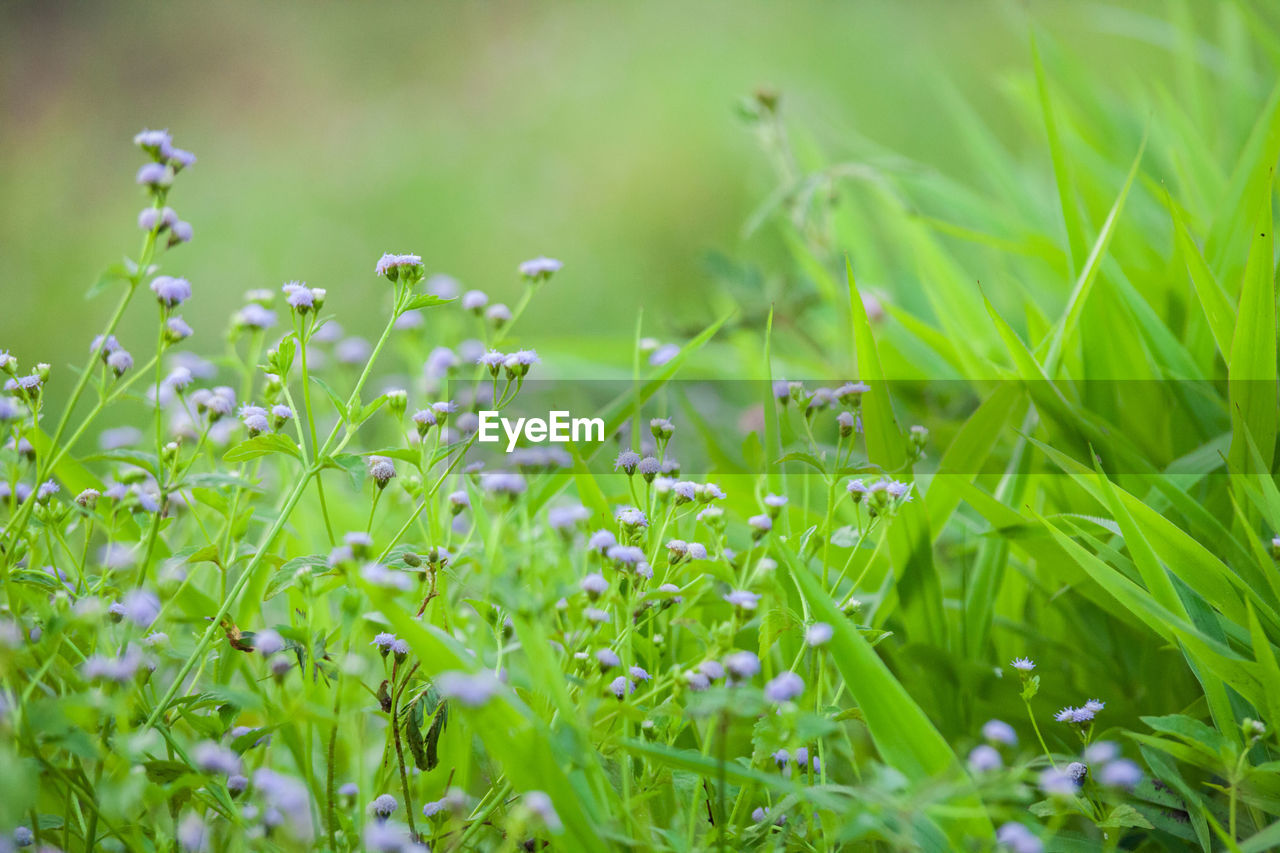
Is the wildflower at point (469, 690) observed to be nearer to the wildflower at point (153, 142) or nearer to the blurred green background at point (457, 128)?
the wildflower at point (153, 142)

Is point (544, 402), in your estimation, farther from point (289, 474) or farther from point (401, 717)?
point (401, 717)

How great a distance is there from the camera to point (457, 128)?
3.15 metres

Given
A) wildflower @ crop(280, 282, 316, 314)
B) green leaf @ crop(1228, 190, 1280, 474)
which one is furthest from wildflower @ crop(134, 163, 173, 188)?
green leaf @ crop(1228, 190, 1280, 474)

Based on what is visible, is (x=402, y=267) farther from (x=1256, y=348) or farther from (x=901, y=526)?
(x=1256, y=348)

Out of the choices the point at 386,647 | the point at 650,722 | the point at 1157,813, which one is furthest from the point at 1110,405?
the point at 386,647

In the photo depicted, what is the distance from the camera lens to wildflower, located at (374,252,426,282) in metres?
0.72

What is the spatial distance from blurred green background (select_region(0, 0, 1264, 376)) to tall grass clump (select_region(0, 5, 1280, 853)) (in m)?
1.26

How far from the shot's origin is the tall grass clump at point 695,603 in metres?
0.58

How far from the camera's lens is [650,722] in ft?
2.08

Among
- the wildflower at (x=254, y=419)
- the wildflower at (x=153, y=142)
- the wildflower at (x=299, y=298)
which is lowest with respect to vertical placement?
the wildflower at (x=254, y=419)

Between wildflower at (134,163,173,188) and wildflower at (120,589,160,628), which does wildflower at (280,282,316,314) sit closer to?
wildflower at (134,163,173,188)

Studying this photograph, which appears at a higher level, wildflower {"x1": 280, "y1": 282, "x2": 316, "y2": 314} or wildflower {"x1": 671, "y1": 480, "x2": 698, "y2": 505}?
wildflower {"x1": 280, "y1": 282, "x2": 316, "y2": 314}

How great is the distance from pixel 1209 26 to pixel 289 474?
2.87 metres

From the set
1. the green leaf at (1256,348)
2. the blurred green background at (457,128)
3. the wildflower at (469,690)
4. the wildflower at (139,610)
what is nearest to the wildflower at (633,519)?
the wildflower at (469,690)
